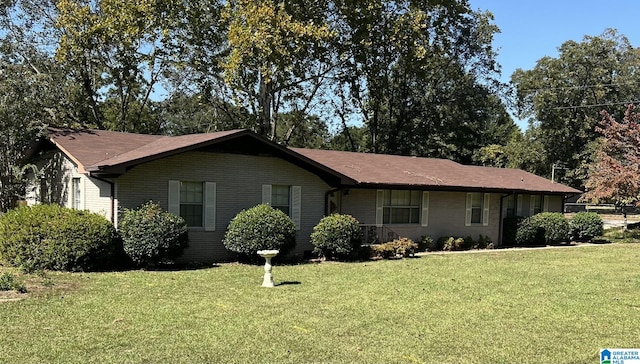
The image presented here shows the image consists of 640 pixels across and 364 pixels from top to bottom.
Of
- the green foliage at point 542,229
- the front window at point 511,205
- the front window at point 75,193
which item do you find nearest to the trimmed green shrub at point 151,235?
the front window at point 75,193

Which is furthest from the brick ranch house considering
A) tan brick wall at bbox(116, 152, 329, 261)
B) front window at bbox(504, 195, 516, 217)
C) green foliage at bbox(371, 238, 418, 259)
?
green foliage at bbox(371, 238, 418, 259)

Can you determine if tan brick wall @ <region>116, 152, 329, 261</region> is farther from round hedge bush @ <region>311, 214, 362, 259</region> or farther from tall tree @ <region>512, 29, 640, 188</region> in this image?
tall tree @ <region>512, 29, 640, 188</region>

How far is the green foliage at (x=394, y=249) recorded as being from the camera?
664 inches

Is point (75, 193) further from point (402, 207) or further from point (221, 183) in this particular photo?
point (402, 207)

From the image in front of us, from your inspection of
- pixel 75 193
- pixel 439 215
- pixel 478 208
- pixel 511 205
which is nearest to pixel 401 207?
pixel 439 215

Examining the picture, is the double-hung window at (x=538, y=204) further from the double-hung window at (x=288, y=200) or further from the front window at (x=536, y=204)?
the double-hung window at (x=288, y=200)

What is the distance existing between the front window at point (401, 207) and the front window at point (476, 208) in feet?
9.89

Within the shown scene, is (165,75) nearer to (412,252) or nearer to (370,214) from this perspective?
(370,214)

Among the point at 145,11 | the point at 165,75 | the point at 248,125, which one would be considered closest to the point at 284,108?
the point at 248,125

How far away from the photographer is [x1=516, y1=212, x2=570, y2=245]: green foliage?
901 inches

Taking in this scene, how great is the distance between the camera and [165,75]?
28891 mm

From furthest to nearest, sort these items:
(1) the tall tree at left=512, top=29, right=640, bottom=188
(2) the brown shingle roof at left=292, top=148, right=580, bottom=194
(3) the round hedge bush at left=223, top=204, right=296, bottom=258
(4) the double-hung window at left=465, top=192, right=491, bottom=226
Answer: (1) the tall tree at left=512, top=29, right=640, bottom=188
(4) the double-hung window at left=465, top=192, right=491, bottom=226
(2) the brown shingle roof at left=292, top=148, right=580, bottom=194
(3) the round hedge bush at left=223, top=204, right=296, bottom=258

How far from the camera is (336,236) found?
15.6 metres

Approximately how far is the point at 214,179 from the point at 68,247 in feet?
14.0
